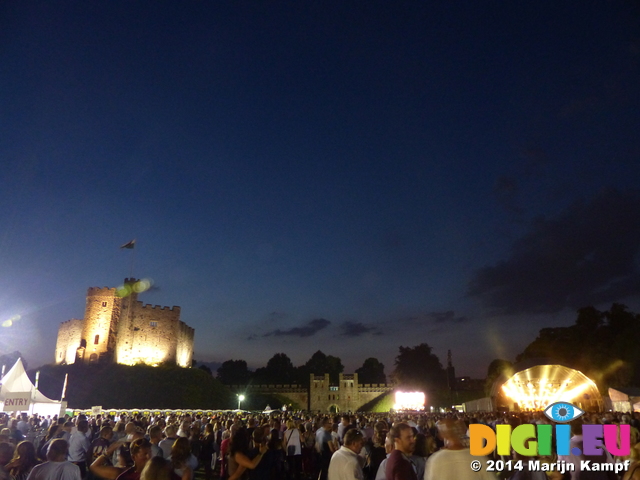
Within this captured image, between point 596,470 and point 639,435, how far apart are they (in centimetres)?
131

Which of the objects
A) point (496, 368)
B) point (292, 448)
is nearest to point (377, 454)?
point (292, 448)

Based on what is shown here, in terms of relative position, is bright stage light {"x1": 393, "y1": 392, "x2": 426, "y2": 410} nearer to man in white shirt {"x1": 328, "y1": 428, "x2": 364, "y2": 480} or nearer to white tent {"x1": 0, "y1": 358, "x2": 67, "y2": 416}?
white tent {"x1": 0, "y1": 358, "x2": 67, "y2": 416}

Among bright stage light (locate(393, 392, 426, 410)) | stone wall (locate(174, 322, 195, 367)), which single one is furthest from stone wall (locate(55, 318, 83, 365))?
bright stage light (locate(393, 392, 426, 410))

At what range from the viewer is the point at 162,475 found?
3.44 meters

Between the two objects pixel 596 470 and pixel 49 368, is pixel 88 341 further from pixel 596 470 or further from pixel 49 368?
pixel 596 470

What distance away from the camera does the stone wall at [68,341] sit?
171 ft

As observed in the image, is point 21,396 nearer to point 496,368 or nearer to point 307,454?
point 307,454

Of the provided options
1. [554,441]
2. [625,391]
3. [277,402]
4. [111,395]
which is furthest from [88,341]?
[554,441]

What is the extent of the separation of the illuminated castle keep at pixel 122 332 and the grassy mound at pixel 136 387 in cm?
308

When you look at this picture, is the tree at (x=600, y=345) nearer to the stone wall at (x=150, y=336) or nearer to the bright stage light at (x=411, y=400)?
the bright stage light at (x=411, y=400)

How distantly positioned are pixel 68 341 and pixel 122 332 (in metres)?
6.76

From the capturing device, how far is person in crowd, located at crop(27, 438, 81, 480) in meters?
4.36

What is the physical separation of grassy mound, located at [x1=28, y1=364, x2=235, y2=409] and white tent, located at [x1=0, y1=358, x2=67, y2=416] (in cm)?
2225

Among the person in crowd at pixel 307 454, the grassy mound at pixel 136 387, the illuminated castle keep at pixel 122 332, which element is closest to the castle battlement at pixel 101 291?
the illuminated castle keep at pixel 122 332
